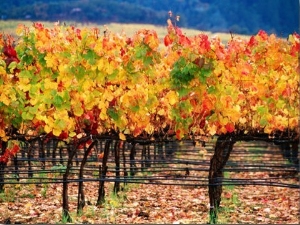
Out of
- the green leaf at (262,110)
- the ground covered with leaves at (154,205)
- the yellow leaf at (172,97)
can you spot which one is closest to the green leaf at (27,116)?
the ground covered with leaves at (154,205)

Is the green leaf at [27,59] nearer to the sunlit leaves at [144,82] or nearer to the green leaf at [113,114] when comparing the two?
the sunlit leaves at [144,82]

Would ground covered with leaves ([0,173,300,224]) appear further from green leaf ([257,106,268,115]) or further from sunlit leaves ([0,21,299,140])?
green leaf ([257,106,268,115])

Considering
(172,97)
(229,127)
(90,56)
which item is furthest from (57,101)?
(229,127)

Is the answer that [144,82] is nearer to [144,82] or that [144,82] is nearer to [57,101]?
[144,82]

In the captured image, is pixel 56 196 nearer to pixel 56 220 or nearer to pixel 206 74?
pixel 56 220

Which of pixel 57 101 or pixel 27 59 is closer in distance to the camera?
pixel 57 101

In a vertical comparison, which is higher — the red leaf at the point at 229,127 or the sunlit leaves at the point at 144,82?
the sunlit leaves at the point at 144,82

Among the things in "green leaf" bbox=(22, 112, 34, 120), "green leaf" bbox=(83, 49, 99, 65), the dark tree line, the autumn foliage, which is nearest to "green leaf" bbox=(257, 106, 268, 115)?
the autumn foliage

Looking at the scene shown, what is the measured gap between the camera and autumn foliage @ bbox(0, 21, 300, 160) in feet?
25.3

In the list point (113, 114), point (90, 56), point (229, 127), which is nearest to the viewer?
point (90, 56)

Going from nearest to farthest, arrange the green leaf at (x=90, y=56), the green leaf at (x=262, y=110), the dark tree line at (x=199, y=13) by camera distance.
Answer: the green leaf at (x=90, y=56) < the green leaf at (x=262, y=110) < the dark tree line at (x=199, y=13)

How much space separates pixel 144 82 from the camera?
26.5 feet

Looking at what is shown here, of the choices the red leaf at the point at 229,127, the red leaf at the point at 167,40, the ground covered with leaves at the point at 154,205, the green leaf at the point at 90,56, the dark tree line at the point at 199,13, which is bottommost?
the ground covered with leaves at the point at 154,205

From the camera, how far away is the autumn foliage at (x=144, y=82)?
25.3 feet
